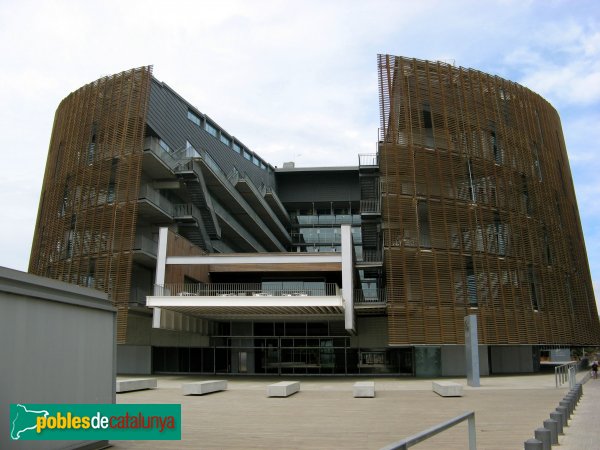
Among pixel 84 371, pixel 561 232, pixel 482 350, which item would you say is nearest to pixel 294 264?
pixel 482 350

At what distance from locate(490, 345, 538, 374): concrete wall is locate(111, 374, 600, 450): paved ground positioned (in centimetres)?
1657

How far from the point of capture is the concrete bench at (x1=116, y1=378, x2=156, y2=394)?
21.1 meters

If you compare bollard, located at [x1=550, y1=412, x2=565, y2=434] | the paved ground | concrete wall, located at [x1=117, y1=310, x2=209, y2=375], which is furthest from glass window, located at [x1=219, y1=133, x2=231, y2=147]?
bollard, located at [x1=550, y1=412, x2=565, y2=434]

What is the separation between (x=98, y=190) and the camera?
118 ft

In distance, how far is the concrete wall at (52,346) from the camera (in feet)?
24.1

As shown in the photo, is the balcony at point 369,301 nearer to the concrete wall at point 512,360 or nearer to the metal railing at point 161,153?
the concrete wall at point 512,360

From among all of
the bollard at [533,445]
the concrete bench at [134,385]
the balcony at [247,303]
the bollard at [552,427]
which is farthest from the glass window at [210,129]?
the bollard at [533,445]

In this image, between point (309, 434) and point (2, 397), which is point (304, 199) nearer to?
point (309, 434)

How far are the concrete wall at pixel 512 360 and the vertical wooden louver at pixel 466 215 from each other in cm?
303

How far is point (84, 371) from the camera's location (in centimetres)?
906

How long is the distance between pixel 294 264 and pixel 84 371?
1060 inches

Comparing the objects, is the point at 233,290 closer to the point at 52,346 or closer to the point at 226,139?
the point at 226,139

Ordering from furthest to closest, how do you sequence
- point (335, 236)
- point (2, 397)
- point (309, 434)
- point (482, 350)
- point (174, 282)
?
point (335, 236) → point (482, 350) → point (174, 282) → point (309, 434) → point (2, 397)

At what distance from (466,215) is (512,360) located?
1133 centimetres
